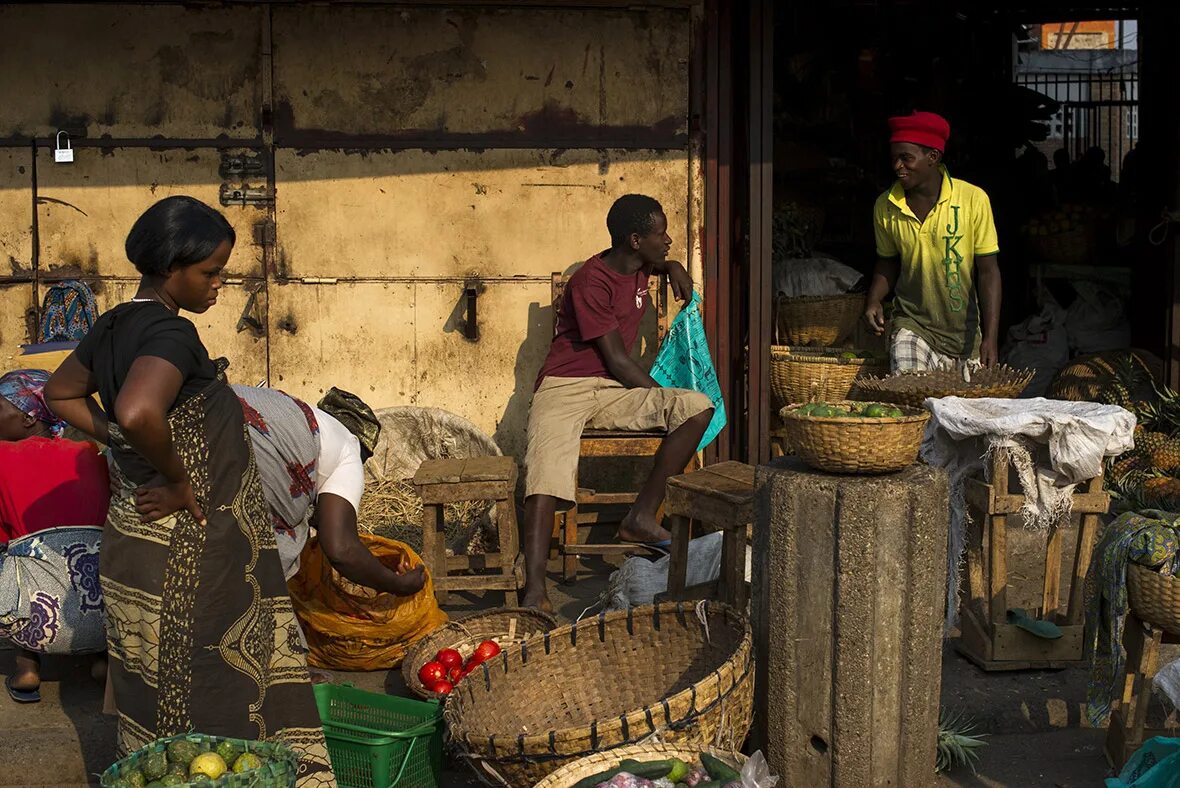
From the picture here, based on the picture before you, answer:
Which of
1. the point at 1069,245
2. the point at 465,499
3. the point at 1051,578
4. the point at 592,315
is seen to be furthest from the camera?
the point at 1069,245

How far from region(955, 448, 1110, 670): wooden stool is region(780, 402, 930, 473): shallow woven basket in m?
1.20

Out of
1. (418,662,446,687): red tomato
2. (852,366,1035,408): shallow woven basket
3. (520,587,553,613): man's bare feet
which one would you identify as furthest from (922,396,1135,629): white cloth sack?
(418,662,446,687): red tomato

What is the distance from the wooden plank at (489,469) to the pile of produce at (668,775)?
7.93ft

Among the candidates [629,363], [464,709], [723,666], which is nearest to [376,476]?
[629,363]

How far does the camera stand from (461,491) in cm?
592

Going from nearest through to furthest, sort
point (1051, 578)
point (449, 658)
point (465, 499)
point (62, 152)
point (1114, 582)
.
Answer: point (1114, 582)
point (449, 658)
point (1051, 578)
point (465, 499)
point (62, 152)

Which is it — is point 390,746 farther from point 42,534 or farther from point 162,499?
point 42,534

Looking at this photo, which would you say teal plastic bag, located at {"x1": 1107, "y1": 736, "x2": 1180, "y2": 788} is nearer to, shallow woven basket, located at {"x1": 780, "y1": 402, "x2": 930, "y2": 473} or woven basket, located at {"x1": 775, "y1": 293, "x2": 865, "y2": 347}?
shallow woven basket, located at {"x1": 780, "y1": 402, "x2": 930, "y2": 473}

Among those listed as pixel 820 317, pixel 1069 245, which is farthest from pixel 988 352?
pixel 1069 245

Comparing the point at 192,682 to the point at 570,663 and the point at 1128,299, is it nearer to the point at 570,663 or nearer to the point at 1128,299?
the point at 570,663

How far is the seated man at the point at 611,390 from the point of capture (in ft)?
20.6

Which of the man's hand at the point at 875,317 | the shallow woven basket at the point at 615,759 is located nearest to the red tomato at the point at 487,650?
the shallow woven basket at the point at 615,759

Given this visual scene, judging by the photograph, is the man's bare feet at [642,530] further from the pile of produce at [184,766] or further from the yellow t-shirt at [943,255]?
the pile of produce at [184,766]

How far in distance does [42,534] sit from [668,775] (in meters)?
2.68
